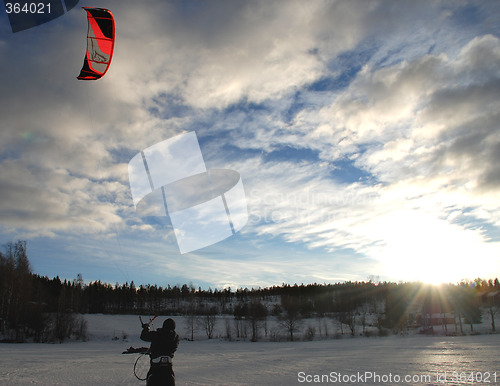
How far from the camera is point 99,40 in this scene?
13461 millimetres

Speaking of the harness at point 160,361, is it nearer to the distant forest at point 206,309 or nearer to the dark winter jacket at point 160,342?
the dark winter jacket at point 160,342

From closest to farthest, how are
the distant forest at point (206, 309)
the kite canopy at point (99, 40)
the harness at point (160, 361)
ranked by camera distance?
the harness at point (160, 361) < the kite canopy at point (99, 40) < the distant forest at point (206, 309)

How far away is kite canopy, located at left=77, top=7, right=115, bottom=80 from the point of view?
1289cm

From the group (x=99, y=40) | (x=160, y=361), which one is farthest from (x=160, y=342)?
(x=99, y=40)

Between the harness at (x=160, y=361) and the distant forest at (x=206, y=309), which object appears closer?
the harness at (x=160, y=361)

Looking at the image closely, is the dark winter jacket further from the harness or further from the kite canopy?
the kite canopy

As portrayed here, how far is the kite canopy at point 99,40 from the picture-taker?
12891 millimetres

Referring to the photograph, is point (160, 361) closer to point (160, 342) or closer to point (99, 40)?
point (160, 342)

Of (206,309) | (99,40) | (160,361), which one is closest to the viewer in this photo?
(160,361)

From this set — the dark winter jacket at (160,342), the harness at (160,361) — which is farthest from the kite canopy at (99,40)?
the harness at (160,361)

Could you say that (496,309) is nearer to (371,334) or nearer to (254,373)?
(371,334)

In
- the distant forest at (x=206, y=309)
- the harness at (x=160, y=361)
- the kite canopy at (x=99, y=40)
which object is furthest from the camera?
the distant forest at (x=206, y=309)

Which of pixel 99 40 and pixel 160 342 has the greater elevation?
pixel 99 40

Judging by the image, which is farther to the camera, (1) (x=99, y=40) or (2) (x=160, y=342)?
(1) (x=99, y=40)
